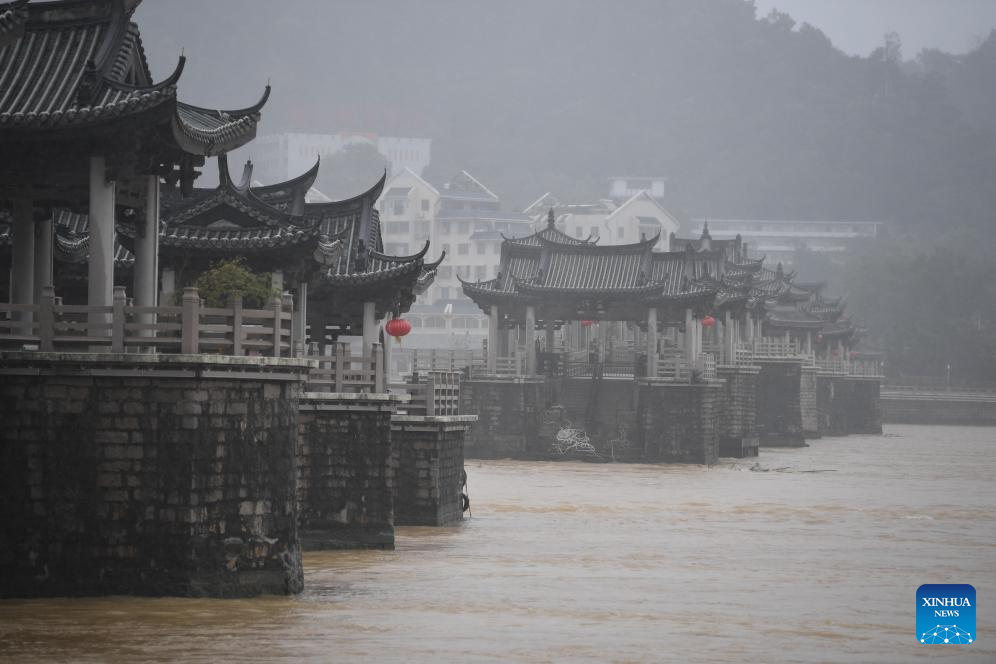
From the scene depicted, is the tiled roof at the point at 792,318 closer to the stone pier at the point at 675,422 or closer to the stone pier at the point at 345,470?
the stone pier at the point at 675,422

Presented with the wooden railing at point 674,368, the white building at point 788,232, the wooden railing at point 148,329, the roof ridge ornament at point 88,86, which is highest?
the white building at point 788,232

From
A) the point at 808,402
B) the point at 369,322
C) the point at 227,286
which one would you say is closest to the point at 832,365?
the point at 808,402

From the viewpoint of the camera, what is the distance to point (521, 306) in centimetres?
6219

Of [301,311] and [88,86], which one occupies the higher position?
[88,86]

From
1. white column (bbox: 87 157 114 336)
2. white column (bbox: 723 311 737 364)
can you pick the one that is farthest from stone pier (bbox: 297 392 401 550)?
white column (bbox: 723 311 737 364)

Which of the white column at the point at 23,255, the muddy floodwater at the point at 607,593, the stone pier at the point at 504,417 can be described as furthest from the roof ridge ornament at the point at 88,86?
the stone pier at the point at 504,417

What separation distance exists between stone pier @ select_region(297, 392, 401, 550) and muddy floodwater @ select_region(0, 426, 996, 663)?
560mm

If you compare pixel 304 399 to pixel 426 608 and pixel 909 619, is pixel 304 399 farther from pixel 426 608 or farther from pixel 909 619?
pixel 909 619

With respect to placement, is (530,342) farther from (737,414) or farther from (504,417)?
(737,414)

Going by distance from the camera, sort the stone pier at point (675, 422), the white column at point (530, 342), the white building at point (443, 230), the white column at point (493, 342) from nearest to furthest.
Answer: the stone pier at point (675, 422) → the white column at point (493, 342) → the white column at point (530, 342) → the white building at point (443, 230)

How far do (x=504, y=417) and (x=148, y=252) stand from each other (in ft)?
121

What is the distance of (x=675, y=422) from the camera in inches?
2286

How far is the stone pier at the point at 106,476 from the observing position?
19844 millimetres

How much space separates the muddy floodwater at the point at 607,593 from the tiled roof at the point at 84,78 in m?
6.16
